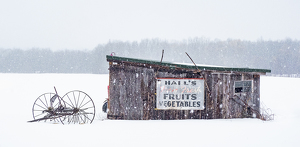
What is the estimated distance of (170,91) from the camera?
35.8 ft

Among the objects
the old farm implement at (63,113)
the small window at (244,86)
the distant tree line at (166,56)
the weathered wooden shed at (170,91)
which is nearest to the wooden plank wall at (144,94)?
the weathered wooden shed at (170,91)

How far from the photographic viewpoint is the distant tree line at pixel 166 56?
70688mm

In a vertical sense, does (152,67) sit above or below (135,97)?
above

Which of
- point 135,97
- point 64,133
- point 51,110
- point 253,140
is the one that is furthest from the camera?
point 135,97

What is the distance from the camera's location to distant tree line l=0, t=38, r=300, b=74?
2783 inches

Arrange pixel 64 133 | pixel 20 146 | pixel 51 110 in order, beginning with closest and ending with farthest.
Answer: pixel 20 146, pixel 64 133, pixel 51 110

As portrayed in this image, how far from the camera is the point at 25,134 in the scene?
832cm

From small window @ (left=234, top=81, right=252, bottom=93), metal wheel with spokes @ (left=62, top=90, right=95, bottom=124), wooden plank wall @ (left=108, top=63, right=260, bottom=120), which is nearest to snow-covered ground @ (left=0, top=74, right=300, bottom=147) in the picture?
wooden plank wall @ (left=108, top=63, right=260, bottom=120)

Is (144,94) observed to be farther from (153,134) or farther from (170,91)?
(153,134)

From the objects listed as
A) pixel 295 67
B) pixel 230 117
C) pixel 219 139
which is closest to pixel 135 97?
pixel 219 139

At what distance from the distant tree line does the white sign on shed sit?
188ft

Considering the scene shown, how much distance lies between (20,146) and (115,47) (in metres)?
81.0

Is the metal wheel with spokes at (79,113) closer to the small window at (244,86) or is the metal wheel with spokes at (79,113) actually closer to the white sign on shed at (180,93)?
the white sign on shed at (180,93)

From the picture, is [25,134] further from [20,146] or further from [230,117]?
[230,117]
